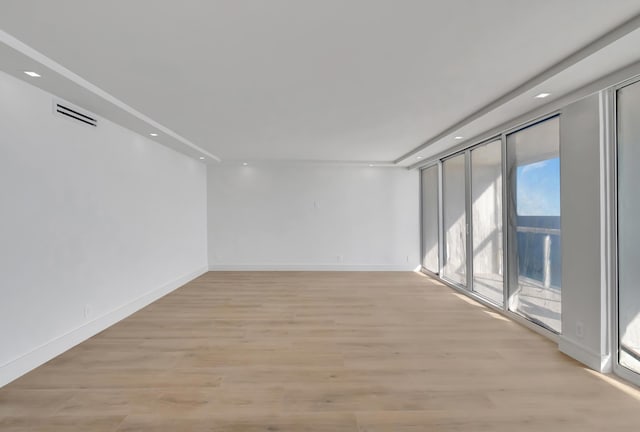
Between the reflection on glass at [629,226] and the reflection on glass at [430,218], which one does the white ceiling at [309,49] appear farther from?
the reflection on glass at [430,218]

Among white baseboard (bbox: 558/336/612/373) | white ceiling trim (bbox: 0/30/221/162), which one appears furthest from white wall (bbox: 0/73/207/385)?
white baseboard (bbox: 558/336/612/373)

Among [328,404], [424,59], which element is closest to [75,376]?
[328,404]

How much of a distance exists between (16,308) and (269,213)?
5019 millimetres

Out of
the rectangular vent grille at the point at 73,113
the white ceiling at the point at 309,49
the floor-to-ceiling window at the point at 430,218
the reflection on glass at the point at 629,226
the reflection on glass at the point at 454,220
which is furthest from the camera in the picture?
the floor-to-ceiling window at the point at 430,218

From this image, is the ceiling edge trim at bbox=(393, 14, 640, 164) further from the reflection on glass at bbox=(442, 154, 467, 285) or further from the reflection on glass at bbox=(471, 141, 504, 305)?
the reflection on glass at bbox=(442, 154, 467, 285)

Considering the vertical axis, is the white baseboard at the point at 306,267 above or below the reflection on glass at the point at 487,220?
below

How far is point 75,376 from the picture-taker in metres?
2.57

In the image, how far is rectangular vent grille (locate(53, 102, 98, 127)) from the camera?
119 inches

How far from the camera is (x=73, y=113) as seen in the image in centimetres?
319

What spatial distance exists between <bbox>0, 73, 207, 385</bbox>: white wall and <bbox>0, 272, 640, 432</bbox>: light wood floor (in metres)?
0.35

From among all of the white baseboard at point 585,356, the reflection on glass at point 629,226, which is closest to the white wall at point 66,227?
the white baseboard at point 585,356

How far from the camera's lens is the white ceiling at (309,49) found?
179 centimetres

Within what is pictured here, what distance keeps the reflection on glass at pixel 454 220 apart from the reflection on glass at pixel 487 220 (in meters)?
0.38

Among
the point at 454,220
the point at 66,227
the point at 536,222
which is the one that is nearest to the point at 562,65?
the point at 536,222
